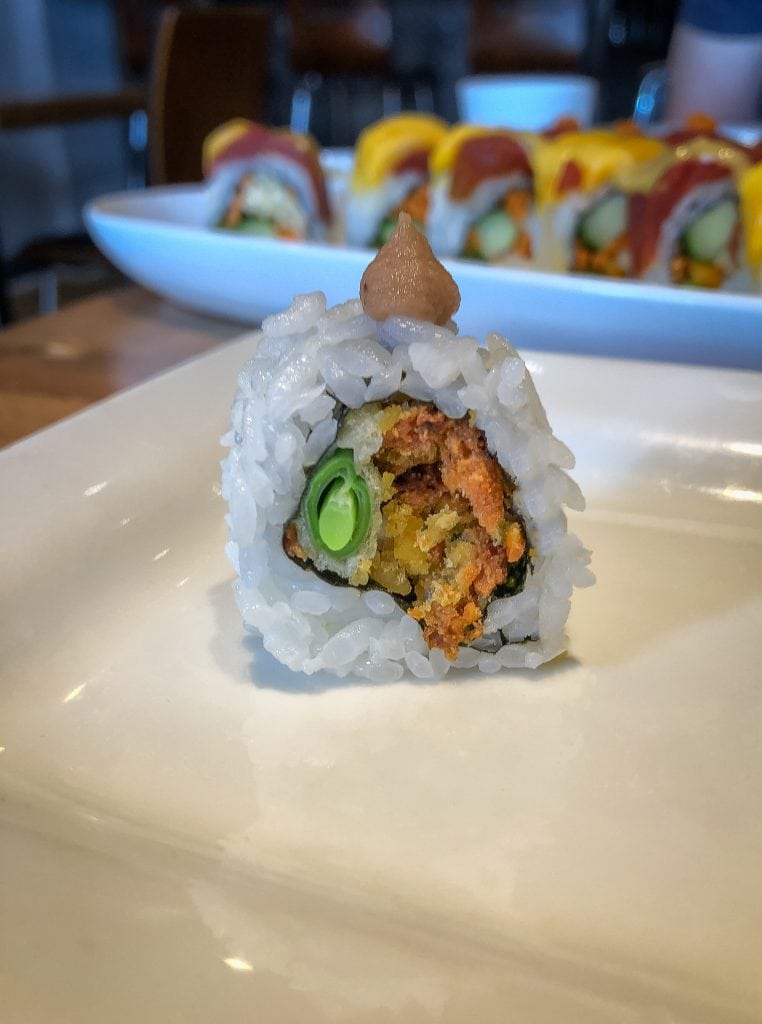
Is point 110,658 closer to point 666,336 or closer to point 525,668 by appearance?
point 525,668

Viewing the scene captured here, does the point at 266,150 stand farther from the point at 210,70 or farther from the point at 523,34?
the point at 523,34

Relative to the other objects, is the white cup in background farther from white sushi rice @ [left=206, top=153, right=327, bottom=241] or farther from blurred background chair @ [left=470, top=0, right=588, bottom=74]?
blurred background chair @ [left=470, top=0, right=588, bottom=74]

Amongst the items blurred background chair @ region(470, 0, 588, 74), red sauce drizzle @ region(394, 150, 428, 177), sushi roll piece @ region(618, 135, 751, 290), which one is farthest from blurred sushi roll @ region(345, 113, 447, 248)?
blurred background chair @ region(470, 0, 588, 74)

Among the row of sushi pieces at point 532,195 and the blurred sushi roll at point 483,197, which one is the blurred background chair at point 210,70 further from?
the blurred sushi roll at point 483,197

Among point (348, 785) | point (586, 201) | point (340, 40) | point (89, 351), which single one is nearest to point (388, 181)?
point (586, 201)

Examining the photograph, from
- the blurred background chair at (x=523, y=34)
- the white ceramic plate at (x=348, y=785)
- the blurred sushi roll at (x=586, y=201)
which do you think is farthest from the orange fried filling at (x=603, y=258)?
the blurred background chair at (x=523, y=34)

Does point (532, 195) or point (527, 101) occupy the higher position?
point (527, 101)
